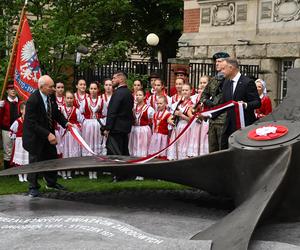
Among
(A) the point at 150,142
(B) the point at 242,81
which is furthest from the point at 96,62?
(B) the point at 242,81

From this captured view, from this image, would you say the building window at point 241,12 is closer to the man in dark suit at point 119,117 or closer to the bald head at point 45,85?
the man in dark suit at point 119,117

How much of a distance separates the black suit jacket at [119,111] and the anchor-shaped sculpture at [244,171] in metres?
2.21

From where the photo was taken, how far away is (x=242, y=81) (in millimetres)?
8000

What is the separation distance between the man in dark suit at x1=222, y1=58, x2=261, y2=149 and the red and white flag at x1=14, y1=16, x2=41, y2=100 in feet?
10.9

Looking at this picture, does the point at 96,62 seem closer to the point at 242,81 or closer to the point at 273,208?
the point at 242,81

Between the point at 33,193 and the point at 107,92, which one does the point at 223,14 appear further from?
the point at 33,193

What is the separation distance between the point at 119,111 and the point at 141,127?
0.71 metres

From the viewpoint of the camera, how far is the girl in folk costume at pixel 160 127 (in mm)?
10062

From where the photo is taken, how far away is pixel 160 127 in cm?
1010

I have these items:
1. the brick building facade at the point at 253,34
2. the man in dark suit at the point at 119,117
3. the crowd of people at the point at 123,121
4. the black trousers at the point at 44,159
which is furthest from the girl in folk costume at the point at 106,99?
the brick building facade at the point at 253,34

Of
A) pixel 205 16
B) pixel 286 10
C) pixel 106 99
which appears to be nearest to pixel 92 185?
pixel 106 99

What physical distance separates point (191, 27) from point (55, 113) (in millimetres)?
9024

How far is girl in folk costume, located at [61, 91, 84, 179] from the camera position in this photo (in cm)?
998

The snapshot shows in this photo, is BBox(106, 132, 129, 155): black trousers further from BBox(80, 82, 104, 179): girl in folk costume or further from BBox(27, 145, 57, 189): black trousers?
BBox(27, 145, 57, 189): black trousers
